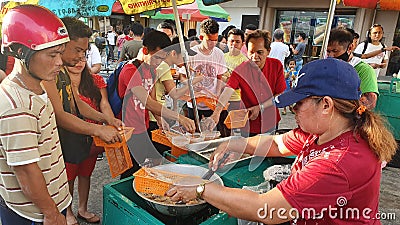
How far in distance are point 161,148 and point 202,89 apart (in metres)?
1.20

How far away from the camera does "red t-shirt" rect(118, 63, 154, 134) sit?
2.18 metres

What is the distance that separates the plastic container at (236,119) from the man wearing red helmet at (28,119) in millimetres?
1214

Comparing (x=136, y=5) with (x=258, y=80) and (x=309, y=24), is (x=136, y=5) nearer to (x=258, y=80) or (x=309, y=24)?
(x=258, y=80)

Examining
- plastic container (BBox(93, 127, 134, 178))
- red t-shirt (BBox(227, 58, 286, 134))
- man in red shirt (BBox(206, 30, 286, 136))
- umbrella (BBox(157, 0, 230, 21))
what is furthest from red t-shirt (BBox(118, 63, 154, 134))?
umbrella (BBox(157, 0, 230, 21))

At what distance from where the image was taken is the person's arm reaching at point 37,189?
1100 mm

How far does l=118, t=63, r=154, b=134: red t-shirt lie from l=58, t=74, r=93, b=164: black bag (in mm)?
344

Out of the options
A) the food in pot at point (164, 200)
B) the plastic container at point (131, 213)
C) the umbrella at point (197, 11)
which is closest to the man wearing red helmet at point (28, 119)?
the plastic container at point (131, 213)

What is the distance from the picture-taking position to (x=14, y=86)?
3.66 feet

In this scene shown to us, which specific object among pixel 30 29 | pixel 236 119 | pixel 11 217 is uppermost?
pixel 30 29

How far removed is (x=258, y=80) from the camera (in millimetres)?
2639

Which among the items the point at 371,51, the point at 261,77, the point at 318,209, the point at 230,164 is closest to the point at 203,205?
the point at 230,164
